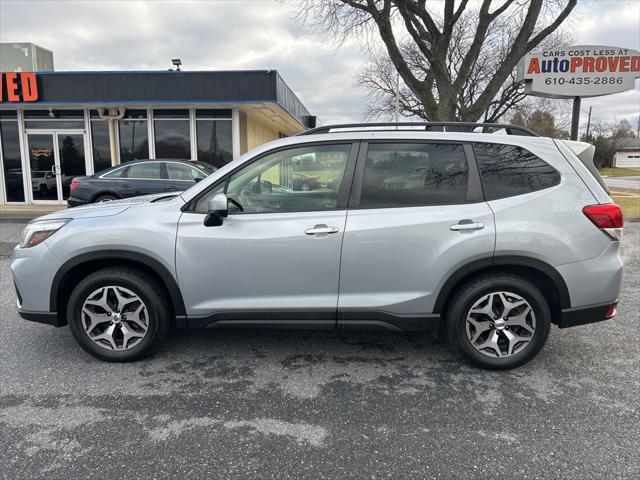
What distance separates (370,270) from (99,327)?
7.07 feet

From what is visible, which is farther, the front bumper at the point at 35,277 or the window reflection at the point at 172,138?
the window reflection at the point at 172,138

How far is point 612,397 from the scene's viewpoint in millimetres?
3121

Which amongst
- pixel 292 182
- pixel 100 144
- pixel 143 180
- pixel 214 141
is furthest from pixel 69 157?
pixel 292 182

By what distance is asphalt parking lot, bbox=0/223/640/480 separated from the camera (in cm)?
242

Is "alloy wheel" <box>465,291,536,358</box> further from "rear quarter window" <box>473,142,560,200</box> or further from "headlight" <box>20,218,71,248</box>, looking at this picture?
"headlight" <box>20,218,71,248</box>

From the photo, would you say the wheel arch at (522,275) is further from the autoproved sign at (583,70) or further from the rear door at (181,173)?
the autoproved sign at (583,70)

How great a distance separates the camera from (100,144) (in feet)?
49.6

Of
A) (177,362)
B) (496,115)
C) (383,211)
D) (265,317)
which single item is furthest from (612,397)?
(496,115)

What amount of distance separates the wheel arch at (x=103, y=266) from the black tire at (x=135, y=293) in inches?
2.5

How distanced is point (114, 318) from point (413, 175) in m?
2.54

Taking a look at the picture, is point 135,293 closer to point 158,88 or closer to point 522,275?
point 522,275

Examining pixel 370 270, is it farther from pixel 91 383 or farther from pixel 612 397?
pixel 91 383

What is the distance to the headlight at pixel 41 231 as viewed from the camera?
11.5ft

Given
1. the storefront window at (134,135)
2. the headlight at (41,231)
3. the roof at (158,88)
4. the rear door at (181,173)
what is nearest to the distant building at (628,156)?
the roof at (158,88)
